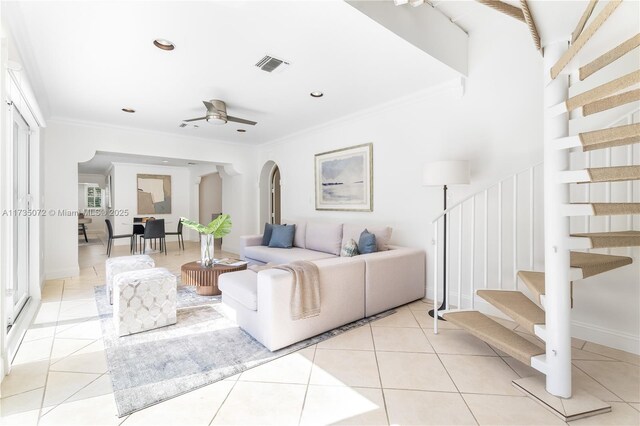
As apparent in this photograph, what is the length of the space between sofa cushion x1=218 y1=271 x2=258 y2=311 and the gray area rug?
30cm

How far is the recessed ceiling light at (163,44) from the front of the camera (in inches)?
102

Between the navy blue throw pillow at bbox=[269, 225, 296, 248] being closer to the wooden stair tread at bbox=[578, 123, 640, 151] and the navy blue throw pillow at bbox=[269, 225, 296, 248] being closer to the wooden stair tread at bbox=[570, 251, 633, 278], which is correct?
the wooden stair tread at bbox=[570, 251, 633, 278]

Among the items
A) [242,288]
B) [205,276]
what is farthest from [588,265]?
[205,276]

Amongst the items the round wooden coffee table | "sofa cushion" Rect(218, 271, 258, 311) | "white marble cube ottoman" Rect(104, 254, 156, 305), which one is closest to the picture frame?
"white marble cube ottoman" Rect(104, 254, 156, 305)

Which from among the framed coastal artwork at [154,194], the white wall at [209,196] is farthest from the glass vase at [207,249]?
the framed coastal artwork at [154,194]

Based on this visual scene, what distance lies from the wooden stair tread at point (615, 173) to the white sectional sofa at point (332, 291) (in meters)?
1.81

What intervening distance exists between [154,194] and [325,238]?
22.5 ft

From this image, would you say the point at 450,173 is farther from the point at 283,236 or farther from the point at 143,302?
the point at 143,302

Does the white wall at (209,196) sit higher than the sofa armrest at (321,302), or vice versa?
the white wall at (209,196)

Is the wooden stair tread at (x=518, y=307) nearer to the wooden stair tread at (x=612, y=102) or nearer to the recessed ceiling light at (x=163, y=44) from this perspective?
the wooden stair tread at (x=612, y=102)

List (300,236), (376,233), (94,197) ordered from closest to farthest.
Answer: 1. (376,233)
2. (300,236)
3. (94,197)

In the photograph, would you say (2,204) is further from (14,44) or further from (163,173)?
(163,173)

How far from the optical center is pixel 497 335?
7.02 feet

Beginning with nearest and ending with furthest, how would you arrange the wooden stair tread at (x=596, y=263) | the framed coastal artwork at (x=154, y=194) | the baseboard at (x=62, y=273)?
the wooden stair tread at (x=596, y=263), the baseboard at (x=62, y=273), the framed coastal artwork at (x=154, y=194)
